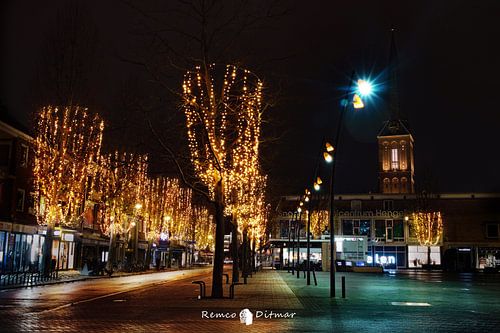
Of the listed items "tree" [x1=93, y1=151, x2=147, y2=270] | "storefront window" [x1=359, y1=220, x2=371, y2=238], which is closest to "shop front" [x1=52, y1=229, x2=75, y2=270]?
"tree" [x1=93, y1=151, x2=147, y2=270]

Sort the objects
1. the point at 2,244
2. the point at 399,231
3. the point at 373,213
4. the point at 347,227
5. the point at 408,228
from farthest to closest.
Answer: the point at 347,227 < the point at 373,213 < the point at 399,231 < the point at 408,228 < the point at 2,244

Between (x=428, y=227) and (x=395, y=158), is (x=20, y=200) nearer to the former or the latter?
(x=428, y=227)

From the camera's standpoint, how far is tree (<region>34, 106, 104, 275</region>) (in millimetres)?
38281

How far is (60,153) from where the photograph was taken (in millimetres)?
38688

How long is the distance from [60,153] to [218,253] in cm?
2055

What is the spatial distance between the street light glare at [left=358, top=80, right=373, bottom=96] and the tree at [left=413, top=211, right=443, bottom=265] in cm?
6453

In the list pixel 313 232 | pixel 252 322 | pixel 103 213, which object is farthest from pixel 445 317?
pixel 313 232

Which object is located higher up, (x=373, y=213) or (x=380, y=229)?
(x=373, y=213)

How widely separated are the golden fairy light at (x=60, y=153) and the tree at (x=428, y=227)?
53501mm

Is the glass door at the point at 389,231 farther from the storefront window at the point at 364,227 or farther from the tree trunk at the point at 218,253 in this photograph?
the tree trunk at the point at 218,253

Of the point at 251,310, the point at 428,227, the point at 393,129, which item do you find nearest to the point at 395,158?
the point at 393,129

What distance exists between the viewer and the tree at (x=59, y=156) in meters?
38.3

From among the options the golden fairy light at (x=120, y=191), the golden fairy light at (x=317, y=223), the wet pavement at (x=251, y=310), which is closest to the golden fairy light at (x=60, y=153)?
the golden fairy light at (x=120, y=191)

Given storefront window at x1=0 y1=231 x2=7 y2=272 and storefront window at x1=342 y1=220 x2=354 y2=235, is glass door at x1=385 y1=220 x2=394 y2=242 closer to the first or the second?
storefront window at x1=342 y1=220 x2=354 y2=235
